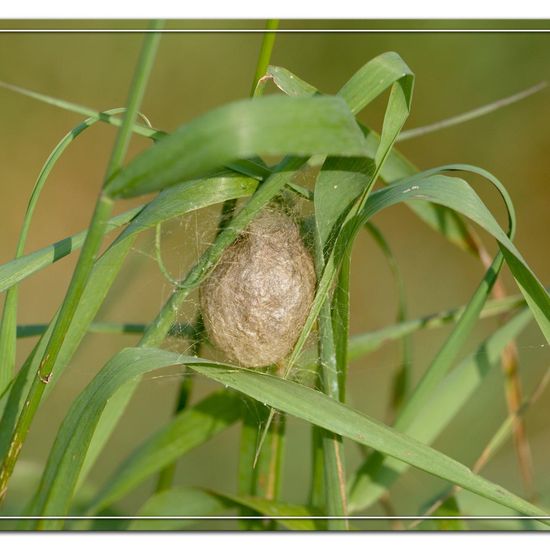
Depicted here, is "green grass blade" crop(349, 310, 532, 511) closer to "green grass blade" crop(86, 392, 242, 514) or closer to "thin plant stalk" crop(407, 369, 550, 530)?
"thin plant stalk" crop(407, 369, 550, 530)

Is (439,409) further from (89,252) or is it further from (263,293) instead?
(89,252)

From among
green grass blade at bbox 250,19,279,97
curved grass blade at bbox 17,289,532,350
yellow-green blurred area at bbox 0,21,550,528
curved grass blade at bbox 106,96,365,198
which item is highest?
yellow-green blurred area at bbox 0,21,550,528

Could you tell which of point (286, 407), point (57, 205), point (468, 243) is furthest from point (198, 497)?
point (57, 205)

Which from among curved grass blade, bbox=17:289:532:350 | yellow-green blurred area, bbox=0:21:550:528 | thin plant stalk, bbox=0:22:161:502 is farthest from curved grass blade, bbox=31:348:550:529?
yellow-green blurred area, bbox=0:21:550:528

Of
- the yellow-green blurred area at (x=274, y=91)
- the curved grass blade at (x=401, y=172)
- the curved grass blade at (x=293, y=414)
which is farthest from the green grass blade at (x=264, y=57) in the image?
the yellow-green blurred area at (x=274, y=91)

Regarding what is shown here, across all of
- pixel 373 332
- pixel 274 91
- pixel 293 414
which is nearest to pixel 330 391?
pixel 293 414

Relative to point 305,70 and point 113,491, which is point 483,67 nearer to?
point 305,70
